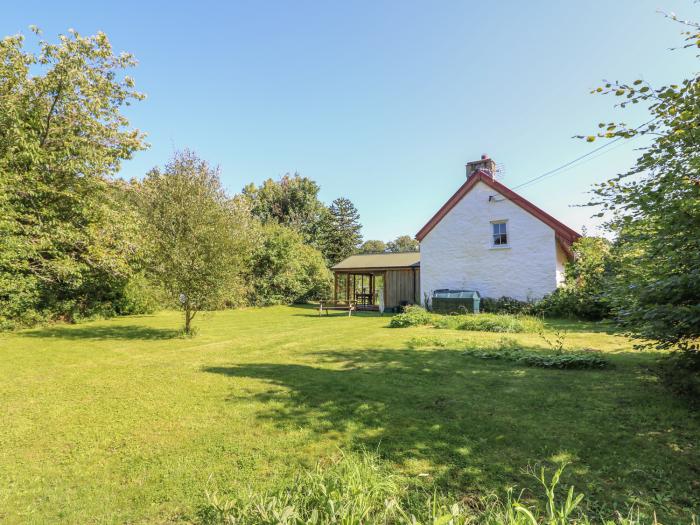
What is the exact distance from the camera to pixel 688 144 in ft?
12.9

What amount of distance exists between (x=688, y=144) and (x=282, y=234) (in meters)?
26.7

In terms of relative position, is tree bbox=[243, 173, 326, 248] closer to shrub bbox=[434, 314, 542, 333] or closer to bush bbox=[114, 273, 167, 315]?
bush bbox=[114, 273, 167, 315]

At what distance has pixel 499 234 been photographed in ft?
60.3

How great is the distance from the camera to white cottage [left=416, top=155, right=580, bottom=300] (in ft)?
55.8

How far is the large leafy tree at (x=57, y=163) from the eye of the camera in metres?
12.3

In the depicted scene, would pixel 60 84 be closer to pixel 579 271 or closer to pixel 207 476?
pixel 207 476

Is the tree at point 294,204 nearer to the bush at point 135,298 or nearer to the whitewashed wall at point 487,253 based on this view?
the bush at point 135,298

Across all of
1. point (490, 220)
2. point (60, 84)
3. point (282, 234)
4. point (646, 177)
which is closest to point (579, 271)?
point (490, 220)

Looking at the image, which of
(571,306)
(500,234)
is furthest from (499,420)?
(500,234)

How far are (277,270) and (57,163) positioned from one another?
16.4 m

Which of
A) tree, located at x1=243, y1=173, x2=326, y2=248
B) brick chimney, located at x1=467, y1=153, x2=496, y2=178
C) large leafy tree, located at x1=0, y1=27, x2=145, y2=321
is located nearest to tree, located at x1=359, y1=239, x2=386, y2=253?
tree, located at x1=243, y1=173, x2=326, y2=248

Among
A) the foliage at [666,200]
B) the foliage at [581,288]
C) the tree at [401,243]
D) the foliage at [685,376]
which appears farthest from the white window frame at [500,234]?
the tree at [401,243]

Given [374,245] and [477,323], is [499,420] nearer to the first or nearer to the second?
[477,323]

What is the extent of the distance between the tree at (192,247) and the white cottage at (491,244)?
11.8 meters
